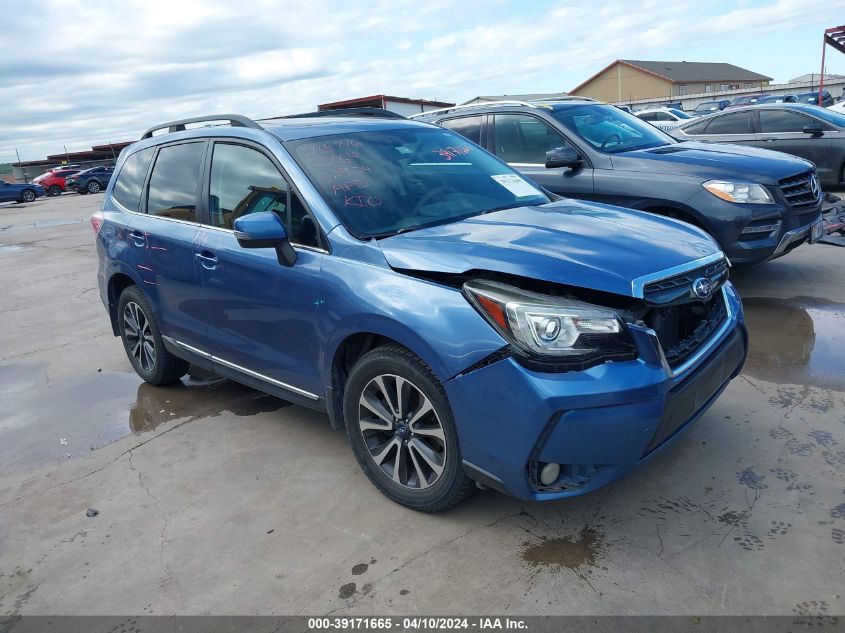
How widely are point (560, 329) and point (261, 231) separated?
1.50m

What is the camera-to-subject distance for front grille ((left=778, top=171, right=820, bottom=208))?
5.82 m

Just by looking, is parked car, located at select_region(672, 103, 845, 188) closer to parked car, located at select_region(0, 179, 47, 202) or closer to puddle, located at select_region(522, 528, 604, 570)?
puddle, located at select_region(522, 528, 604, 570)

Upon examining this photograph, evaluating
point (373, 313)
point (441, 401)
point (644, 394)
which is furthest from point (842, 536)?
point (373, 313)

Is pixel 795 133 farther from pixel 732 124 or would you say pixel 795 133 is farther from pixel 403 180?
pixel 403 180

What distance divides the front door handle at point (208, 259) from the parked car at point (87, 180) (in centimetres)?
3599

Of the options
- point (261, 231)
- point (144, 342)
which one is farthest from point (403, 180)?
point (144, 342)

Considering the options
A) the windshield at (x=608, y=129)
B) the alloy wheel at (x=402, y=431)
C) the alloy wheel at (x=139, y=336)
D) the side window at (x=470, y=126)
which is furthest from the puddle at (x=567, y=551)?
the side window at (x=470, y=126)

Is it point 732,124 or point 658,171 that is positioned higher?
point 732,124

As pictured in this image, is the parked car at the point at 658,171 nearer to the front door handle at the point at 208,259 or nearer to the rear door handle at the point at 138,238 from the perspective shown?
the front door handle at the point at 208,259

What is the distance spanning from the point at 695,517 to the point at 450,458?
1091 millimetres

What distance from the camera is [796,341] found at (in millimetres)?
4930

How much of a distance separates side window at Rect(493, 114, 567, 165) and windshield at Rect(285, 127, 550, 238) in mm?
2481

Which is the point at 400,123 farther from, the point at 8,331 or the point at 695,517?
the point at 8,331

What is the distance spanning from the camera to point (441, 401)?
2848mm
